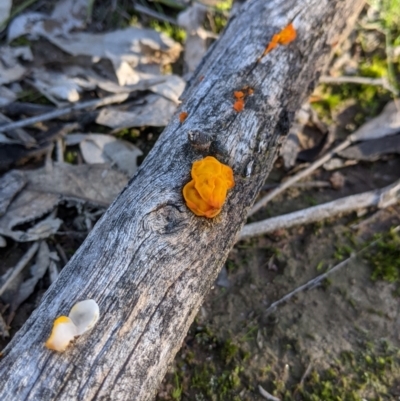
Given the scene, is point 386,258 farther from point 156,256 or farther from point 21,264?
point 21,264

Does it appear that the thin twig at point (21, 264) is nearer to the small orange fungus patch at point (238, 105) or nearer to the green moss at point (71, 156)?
the green moss at point (71, 156)

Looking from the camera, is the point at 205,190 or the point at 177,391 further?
the point at 177,391

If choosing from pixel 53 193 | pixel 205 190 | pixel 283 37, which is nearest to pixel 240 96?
pixel 283 37

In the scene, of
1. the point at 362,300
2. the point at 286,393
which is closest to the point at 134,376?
the point at 286,393

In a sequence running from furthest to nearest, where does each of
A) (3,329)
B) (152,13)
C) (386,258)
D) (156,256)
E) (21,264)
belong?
(152,13), (386,258), (21,264), (3,329), (156,256)

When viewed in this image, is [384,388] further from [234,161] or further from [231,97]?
[231,97]

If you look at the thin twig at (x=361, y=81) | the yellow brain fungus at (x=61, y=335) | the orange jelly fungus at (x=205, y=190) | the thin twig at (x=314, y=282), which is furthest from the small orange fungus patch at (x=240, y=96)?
the thin twig at (x=361, y=81)

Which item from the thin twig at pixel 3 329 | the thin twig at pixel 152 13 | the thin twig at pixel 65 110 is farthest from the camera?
the thin twig at pixel 152 13
